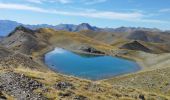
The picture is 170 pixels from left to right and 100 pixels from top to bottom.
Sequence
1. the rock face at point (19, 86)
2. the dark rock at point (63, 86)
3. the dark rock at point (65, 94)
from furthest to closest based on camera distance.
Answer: the dark rock at point (63, 86), the dark rock at point (65, 94), the rock face at point (19, 86)

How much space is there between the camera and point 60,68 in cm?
12962

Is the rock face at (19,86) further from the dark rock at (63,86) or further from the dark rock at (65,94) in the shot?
the dark rock at (65,94)

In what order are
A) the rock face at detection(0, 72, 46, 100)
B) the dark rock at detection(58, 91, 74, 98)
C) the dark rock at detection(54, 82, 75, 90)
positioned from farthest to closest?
the dark rock at detection(54, 82, 75, 90), the dark rock at detection(58, 91, 74, 98), the rock face at detection(0, 72, 46, 100)

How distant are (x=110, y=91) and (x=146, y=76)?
38072 millimetres

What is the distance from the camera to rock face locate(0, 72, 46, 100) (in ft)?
105

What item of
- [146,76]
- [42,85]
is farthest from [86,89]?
[146,76]

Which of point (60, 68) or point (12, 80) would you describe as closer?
point (12, 80)

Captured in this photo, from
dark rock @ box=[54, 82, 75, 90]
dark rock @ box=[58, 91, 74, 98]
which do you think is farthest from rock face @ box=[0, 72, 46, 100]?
dark rock @ box=[58, 91, 74, 98]

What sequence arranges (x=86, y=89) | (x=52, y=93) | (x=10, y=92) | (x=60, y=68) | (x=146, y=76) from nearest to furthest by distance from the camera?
(x=10, y=92) < (x=52, y=93) < (x=86, y=89) < (x=146, y=76) < (x=60, y=68)

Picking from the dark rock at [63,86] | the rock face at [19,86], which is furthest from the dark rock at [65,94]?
the rock face at [19,86]

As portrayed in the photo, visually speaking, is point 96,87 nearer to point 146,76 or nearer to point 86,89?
point 86,89

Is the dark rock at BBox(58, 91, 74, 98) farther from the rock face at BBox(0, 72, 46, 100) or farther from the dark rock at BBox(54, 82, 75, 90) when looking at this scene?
the rock face at BBox(0, 72, 46, 100)

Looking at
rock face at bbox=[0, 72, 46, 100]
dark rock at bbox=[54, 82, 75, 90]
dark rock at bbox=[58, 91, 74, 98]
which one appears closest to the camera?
rock face at bbox=[0, 72, 46, 100]

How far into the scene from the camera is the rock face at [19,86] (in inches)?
1262
